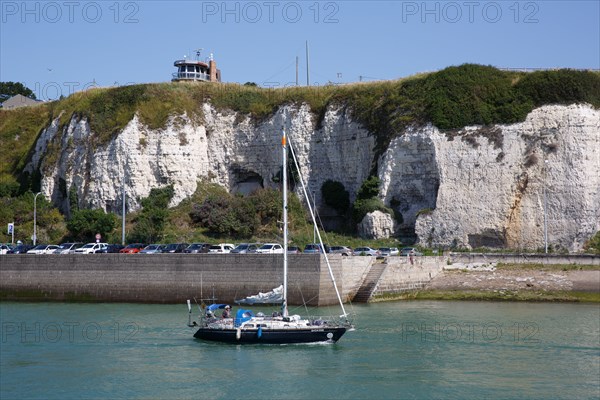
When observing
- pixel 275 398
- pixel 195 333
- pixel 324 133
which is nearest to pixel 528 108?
pixel 324 133

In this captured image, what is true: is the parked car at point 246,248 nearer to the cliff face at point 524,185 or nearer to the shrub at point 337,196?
the cliff face at point 524,185

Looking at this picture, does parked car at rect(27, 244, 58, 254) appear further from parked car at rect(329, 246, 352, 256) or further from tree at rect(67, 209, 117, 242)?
parked car at rect(329, 246, 352, 256)

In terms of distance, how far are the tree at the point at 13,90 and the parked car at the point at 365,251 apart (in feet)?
270

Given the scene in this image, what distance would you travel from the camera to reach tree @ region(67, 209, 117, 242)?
7219 centimetres

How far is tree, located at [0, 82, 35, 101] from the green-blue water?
89294 mm

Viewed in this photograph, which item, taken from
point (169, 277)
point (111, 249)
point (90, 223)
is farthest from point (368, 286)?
point (90, 223)

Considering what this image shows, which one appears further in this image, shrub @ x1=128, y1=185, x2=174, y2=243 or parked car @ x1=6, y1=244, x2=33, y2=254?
shrub @ x1=128, y1=185, x2=174, y2=243

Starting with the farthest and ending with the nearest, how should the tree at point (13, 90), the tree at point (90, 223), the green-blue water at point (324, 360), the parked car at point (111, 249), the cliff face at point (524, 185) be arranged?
the tree at point (13, 90) < the tree at point (90, 223) < the cliff face at point (524, 185) < the parked car at point (111, 249) < the green-blue water at point (324, 360)

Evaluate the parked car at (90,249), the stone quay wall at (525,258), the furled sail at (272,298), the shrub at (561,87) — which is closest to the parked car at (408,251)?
the stone quay wall at (525,258)

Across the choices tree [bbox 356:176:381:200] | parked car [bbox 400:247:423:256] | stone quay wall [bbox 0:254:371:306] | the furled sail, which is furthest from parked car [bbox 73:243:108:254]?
the furled sail

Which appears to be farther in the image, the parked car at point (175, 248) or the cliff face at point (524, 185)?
the cliff face at point (524, 185)

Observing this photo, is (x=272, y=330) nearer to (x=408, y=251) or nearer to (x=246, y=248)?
(x=246, y=248)

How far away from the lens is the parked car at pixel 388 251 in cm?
6072

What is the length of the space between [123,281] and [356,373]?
2596 cm
